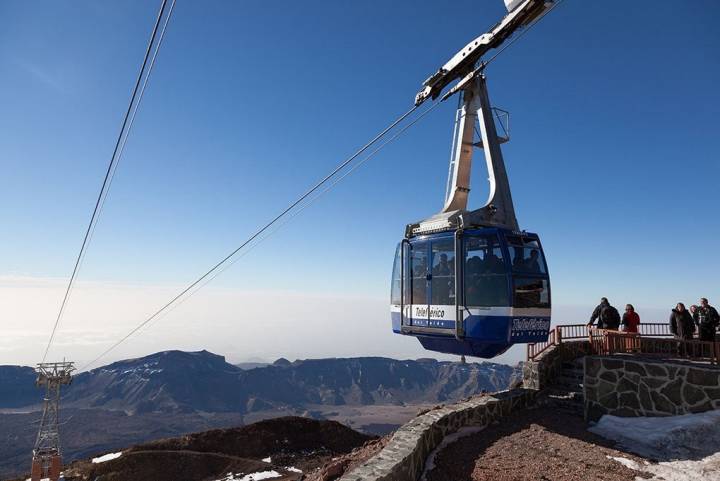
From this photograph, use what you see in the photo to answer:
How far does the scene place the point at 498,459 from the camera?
7820 millimetres

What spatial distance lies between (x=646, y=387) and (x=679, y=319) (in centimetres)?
405

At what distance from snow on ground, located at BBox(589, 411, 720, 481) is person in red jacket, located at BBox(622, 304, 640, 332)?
18.4 feet

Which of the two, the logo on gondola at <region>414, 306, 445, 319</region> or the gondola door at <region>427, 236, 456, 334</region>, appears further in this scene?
the logo on gondola at <region>414, 306, 445, 319</region>

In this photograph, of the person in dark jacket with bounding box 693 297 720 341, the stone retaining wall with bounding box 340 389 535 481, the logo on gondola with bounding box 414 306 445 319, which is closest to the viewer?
the stone retaining wall with bounding box 340 389 535 481

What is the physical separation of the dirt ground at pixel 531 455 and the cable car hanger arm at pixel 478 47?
978 centimetres

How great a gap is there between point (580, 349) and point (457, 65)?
37.0ft

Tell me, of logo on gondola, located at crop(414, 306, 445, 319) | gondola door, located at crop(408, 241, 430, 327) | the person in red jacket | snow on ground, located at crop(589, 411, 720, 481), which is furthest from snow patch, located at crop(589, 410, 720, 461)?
the person in red jacket

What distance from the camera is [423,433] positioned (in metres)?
8.00

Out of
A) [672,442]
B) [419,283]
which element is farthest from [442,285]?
[672,442]

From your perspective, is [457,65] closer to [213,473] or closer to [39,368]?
[213,473]

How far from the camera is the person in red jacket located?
49.3 feet

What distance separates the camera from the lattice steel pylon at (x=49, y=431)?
1129 inches

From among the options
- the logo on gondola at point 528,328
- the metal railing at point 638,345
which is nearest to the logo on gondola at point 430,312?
the logo on gondola at point 528,328

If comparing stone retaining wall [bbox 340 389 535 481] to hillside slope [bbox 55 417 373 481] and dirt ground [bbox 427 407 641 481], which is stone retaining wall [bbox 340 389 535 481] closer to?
dirt ground [bbox 427 407 641 481]
